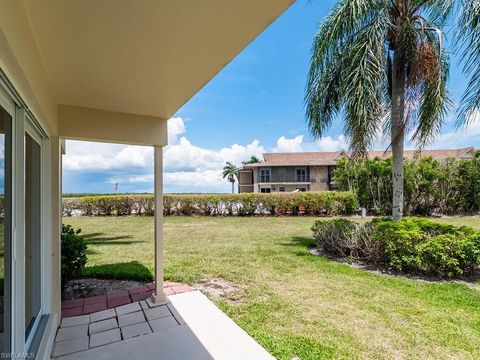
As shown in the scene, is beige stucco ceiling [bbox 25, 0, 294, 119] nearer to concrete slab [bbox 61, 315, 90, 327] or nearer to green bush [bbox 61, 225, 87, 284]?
green bush [bbox 61, 225, 87, 284]

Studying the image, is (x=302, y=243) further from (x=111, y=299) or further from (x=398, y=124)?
(x=111, y=299)

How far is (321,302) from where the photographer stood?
13.1ft

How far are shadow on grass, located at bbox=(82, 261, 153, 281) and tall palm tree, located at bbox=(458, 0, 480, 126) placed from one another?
6.19 meters

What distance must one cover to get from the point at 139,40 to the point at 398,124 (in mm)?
5768

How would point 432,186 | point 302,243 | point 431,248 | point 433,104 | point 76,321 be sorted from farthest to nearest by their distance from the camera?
point 432,186 → point 302,243 → point 433,104 → point 431,248 → point 76,321

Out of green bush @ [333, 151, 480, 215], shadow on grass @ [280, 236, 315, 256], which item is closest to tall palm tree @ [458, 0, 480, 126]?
shadow on grass @ [280, 236, 315, 256]

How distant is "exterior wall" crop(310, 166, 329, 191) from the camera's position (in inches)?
1158

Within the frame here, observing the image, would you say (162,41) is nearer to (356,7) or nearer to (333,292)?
(333,292)

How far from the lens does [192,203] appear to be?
15094 millimetres

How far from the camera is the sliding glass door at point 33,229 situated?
245 centimetres

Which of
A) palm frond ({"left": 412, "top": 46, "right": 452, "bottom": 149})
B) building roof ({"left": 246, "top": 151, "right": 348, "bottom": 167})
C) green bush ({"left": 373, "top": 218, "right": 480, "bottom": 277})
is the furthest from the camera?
building roof ({"left": 246, "top": 151, "right": 348, "bottom": 167})

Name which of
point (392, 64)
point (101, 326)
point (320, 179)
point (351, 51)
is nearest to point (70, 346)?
point (101, 326)

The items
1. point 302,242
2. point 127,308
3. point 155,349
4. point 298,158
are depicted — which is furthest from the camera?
point 298,158

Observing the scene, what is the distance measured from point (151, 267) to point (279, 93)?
519 inches
